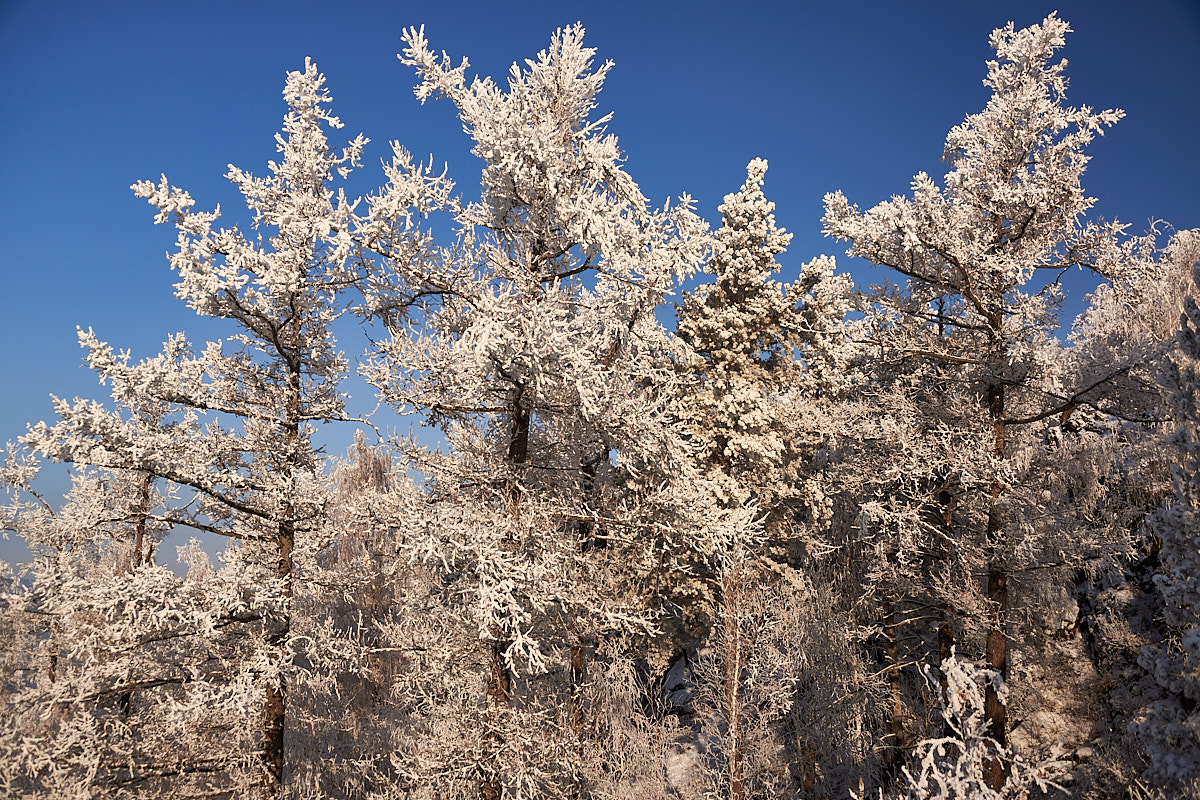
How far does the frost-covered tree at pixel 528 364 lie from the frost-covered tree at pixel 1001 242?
15.5 ft

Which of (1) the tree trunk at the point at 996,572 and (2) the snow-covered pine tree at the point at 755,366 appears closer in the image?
(1) the tree trunk at the point at 996,572

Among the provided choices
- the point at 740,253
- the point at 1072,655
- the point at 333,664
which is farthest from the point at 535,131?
the point at 1072,655

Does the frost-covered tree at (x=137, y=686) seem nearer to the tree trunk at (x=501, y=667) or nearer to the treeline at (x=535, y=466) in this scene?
the treeline at (x=535, y=466)

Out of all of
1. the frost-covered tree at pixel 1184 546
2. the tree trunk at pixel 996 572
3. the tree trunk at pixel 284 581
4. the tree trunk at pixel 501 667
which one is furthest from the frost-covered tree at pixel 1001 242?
the tree trunk at pixel 284 581

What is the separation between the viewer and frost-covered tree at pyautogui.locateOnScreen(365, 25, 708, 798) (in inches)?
291

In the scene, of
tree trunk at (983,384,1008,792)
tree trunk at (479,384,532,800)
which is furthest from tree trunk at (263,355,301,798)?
tree trunk at (983,384,1008,792)

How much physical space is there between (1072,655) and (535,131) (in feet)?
62.6

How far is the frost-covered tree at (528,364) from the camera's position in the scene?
24.2 ft

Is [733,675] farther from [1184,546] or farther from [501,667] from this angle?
[1184,546]

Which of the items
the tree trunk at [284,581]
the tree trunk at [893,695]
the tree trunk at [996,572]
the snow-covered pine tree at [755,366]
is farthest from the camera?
the snow-covered pine tree at [755,366]

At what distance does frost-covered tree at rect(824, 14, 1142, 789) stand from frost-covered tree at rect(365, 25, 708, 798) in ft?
15.5

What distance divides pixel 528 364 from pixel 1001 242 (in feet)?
29.0

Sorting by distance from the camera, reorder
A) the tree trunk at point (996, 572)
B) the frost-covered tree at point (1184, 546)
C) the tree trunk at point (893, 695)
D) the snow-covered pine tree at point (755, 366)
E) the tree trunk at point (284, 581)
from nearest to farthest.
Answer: the frost-covered tree at point (1184, 546) → the tree trunk at point (284, 581) → the tree trunk at point (996, 572) → the tree trunk at point (893, 695) → the snow-covered pine tree at point (755, 366)

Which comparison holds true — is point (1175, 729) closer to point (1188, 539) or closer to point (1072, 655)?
point (1188, 539)
